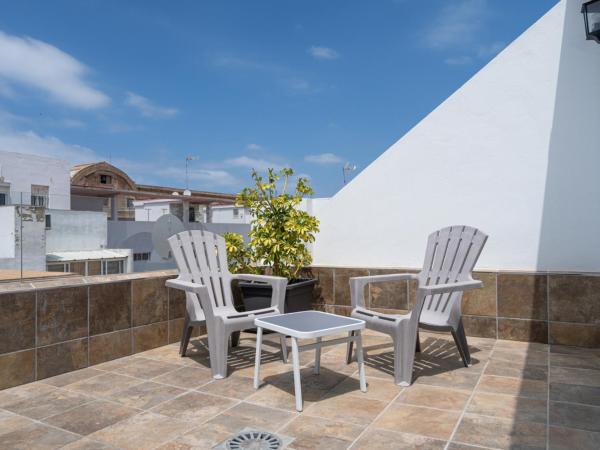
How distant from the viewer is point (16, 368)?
2.70 meters

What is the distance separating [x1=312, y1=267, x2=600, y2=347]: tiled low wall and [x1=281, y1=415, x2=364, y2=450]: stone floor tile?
217 cm

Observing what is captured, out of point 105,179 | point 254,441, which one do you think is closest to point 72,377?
point 254,441

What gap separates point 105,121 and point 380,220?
2767 centimetres

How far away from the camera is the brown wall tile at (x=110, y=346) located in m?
3.14

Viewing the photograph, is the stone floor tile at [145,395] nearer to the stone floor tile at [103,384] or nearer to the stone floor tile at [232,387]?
the stone floor tile at [103,384]

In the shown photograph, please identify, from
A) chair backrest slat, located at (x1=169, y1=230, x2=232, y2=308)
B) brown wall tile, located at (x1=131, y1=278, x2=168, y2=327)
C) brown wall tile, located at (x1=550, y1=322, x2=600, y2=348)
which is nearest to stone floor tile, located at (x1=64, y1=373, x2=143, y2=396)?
brown wall tile, located at (x1=131, y1=278, x2=168, y2=327)

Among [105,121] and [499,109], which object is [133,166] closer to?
[105,121]

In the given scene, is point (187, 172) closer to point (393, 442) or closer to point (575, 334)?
point (575, 334)

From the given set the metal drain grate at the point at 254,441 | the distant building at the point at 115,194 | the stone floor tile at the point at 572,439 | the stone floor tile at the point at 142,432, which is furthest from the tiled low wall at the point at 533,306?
the distant building at the point at 115,194

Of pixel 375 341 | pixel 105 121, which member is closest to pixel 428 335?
pixel 375 341

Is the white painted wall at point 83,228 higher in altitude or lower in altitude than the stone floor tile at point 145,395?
higher

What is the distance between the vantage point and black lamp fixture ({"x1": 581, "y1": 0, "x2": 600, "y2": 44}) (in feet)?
10.8

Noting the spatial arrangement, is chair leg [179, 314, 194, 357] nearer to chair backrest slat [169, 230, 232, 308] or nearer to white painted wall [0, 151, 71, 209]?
chair backrest slat [169, 230, 232, 308]

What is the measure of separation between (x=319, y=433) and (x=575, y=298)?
2.61 m
